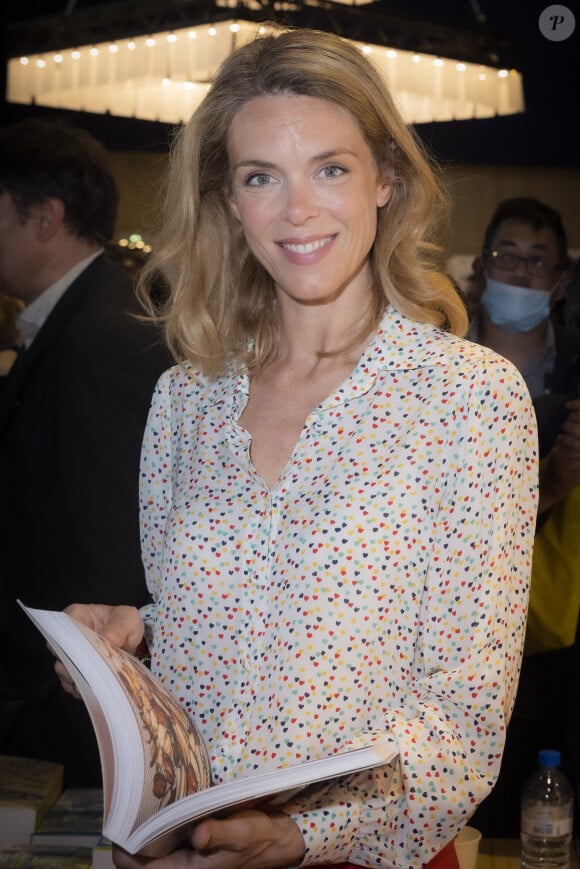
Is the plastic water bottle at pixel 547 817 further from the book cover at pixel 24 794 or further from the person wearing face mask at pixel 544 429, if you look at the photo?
the book cover at pixel 24 794

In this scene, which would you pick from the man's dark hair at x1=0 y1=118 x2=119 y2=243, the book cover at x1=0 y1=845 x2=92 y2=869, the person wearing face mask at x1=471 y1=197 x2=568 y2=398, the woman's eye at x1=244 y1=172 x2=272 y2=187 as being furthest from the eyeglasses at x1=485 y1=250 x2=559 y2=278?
the book cover at x1=0 y1=845 x2=92 y2=869

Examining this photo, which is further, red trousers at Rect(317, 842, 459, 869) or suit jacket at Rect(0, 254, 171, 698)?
suit jacket at Rect(0, 254, 171, 698)

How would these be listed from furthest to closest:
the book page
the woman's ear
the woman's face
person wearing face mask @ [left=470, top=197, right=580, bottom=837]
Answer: person wearing face mask @ [left=470, top=197, right=580, bottom=837] < the woman's ear < the woman's face < the book page

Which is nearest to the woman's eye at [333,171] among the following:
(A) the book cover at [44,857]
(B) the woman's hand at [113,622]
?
(B) the woman's hand at [113,622]

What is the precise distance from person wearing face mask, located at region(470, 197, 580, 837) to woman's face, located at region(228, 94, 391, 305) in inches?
43.5

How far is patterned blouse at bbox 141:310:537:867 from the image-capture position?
149 centimetres

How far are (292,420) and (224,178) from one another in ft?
1.48

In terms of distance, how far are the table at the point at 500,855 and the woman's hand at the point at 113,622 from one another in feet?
4.04

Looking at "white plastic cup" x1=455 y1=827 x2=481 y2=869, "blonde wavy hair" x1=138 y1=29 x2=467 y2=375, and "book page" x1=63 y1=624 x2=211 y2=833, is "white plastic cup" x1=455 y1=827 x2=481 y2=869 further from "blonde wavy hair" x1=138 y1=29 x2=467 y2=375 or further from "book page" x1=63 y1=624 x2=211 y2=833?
"blonde wavy hair" x1=138 y1=29 x2=467 y2=375

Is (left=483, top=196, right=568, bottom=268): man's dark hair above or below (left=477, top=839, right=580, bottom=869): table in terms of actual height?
above

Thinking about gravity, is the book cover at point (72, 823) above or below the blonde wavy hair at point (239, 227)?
below

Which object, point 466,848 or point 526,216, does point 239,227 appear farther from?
point 466,848

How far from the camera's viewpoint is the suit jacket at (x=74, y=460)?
2713 millimetres

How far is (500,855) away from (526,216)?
4.84 ft
